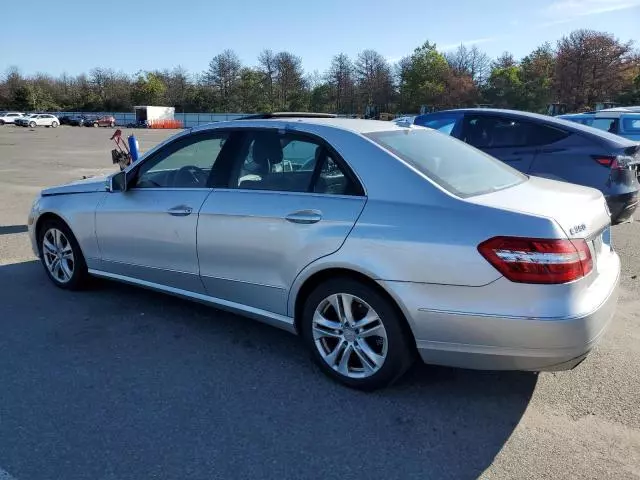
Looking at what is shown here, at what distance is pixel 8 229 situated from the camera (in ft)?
26.0

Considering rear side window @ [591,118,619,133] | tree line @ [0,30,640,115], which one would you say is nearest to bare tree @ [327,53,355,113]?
tree line @ [0,30,640,115]

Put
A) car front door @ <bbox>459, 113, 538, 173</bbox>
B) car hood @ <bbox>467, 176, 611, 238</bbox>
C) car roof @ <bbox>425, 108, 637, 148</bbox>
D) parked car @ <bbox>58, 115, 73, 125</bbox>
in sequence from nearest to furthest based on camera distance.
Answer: car hood @ <bbox>467, 176, 611, 238</bbox>
car roof @ <bbox>425, 108, 637, 148</bbox>
car front door @ <bbox>459, 113, 538, 173</bbox>
parked car @ <bbox>58, 115, 73, 125</bbox>

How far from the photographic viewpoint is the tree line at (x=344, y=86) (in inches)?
2598

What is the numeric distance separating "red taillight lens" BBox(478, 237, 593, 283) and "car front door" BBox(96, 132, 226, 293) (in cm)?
213

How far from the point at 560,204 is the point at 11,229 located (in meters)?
7.62

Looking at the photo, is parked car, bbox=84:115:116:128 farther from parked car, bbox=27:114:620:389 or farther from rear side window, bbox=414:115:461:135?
parked car, bbox=27:114:620:389

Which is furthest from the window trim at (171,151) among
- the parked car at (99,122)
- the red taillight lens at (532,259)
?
the parked car at (99,122)

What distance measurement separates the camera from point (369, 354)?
324 cm

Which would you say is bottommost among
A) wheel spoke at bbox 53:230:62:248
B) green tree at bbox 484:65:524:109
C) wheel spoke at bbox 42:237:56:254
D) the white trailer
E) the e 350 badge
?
wheel spoke at bbox 42:237:56:254

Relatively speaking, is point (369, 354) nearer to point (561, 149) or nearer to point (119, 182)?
point (119, 182)

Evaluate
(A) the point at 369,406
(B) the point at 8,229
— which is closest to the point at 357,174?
(A) the point at 369,406

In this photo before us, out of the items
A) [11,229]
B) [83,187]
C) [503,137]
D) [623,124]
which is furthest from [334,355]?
[623,124]

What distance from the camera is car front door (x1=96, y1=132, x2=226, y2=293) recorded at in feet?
13.2

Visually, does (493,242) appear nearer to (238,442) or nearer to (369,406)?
(369,406)
